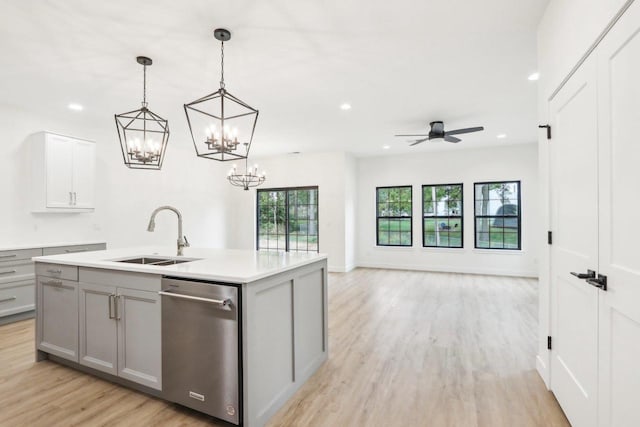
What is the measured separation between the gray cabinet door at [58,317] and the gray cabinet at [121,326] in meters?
0.11

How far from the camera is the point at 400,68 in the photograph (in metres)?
3.26

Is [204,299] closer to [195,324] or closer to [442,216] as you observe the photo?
[195,324]

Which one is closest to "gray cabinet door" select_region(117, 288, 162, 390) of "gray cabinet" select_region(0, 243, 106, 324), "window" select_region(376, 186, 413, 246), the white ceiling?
the white ceiling

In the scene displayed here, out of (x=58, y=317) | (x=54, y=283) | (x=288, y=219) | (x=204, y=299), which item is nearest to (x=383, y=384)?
(x=204, y=299)

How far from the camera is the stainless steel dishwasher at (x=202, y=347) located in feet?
6.06

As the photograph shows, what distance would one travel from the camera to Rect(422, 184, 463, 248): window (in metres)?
7.20

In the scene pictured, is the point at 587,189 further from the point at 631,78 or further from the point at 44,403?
the point at 44,403

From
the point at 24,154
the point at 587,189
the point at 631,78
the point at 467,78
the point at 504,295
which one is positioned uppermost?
the point at 467,78

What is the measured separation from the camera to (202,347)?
195 centimetres

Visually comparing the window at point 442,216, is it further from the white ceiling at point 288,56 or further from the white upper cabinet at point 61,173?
the white upper cabinet at point 61,173

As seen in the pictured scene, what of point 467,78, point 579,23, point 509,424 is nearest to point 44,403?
point 509,424

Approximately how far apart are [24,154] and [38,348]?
3125 mm

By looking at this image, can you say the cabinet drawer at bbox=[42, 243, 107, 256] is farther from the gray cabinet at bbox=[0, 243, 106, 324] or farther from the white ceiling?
the white ceiling

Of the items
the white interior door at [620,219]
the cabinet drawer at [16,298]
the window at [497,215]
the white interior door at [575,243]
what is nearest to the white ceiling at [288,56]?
the white interior door at [575,243]
